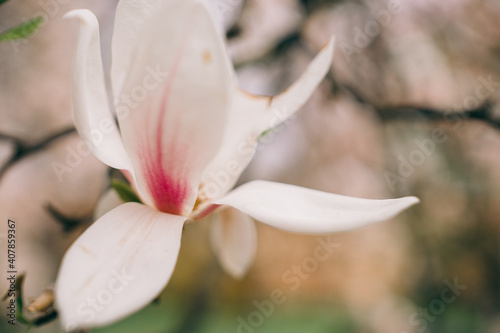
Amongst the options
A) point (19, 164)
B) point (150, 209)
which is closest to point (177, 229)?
point (150, 209)

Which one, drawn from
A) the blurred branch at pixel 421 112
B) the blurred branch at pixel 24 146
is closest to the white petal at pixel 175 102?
the blurred branch at pixel 24 146

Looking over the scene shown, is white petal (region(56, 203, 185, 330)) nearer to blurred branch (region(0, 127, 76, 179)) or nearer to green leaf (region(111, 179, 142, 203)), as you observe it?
green leaf (region(111, 179, 142, 203))

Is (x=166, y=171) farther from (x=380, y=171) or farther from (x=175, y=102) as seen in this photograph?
(x=380, y=171)

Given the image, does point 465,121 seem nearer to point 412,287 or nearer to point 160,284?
point 412,287

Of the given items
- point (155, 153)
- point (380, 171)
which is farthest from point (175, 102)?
point (380, 171)

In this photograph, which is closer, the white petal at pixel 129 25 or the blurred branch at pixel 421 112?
the white petal at pixel 129 25

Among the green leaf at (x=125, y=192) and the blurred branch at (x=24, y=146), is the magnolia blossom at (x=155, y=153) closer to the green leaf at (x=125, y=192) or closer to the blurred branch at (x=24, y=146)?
the green leaf at (x=125, y=192)

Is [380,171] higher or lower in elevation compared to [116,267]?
lower
